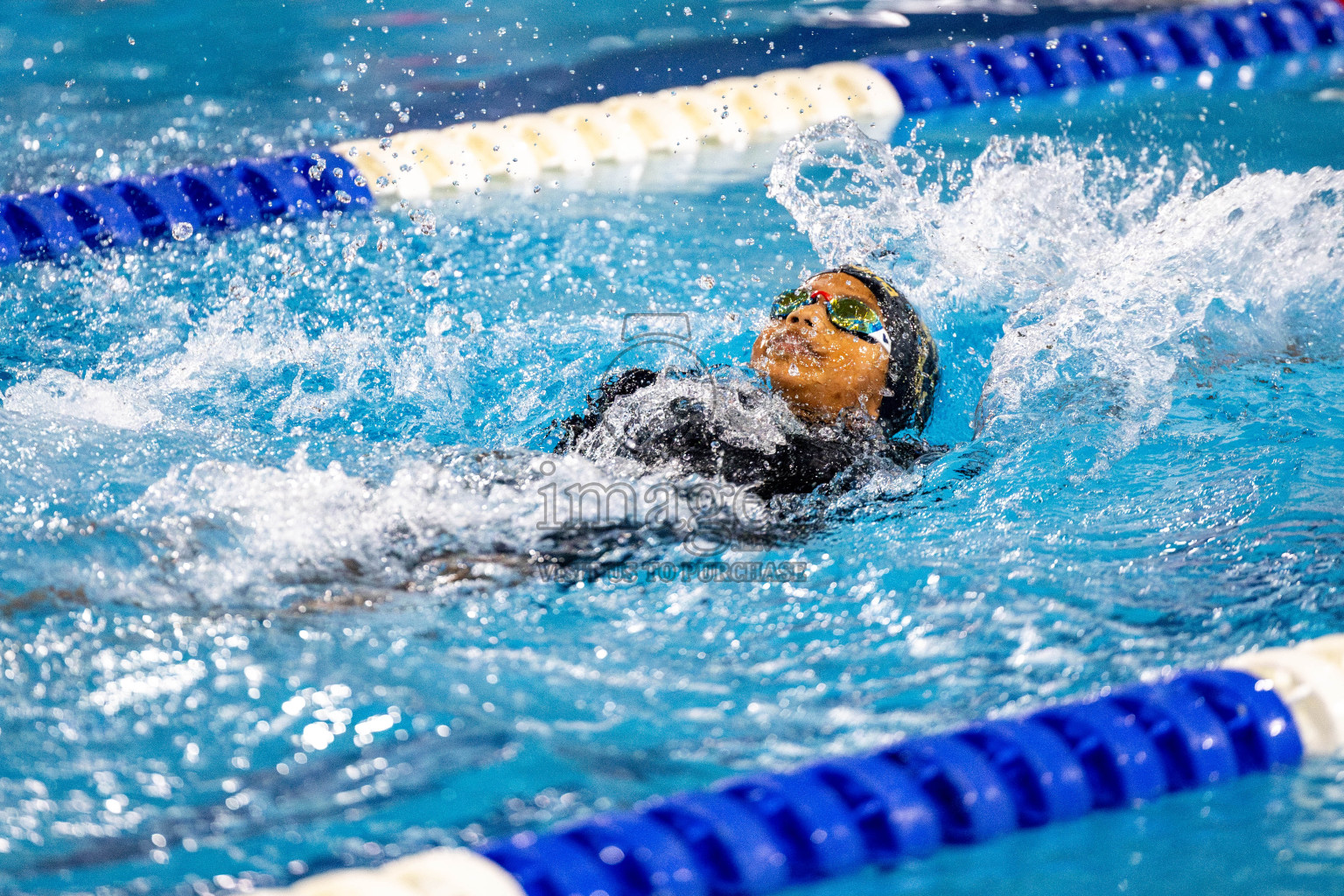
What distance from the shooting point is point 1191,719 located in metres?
1.83

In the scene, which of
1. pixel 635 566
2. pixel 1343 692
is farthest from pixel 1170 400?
pixel 635 566

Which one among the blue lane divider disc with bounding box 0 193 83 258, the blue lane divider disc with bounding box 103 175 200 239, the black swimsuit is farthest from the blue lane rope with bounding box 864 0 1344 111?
the blue lane divider disc with bounding box 0 193 83 258

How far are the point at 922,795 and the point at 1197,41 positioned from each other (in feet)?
18.6

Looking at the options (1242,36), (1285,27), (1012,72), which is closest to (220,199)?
(1012,72)

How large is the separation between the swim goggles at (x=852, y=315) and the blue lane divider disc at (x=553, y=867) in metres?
1.40

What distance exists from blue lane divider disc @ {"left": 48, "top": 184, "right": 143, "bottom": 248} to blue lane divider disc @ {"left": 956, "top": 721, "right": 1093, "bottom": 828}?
11.3 ft

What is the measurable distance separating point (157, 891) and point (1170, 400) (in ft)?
8.77

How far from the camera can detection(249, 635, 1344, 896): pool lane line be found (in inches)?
58.4

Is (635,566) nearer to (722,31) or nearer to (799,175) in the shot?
(799,175)

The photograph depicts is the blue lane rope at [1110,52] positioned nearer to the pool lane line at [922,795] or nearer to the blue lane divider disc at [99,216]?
the blue lane divider disc at [99,216]

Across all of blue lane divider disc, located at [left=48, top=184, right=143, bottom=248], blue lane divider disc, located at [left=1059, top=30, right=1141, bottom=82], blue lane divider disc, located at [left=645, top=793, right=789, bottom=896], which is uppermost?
blue lane divider disc, located at [left=1059, top=30, right=1141, bottom=82]

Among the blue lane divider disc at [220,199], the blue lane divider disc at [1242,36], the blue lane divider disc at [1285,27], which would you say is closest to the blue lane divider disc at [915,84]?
the blue lane divider disc at [1242,36]

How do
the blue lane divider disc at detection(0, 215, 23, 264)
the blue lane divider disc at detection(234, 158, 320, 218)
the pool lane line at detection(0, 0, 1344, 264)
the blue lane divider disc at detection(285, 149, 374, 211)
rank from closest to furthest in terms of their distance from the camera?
the blue lane divider disc at detection(0, 215, 23, 264), the pool lane line at detection(0, 0, 1344, 264), the blue lane divider disc at detection(234, 158, 320, 218), the blue lane divider disc at detection(285, 149, 374, 211)

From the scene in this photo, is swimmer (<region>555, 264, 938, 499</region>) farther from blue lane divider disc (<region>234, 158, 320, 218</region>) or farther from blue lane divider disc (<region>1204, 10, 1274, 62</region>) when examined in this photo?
blue lane divider disc (<region>1204, 10, 1274, 62</region>)
